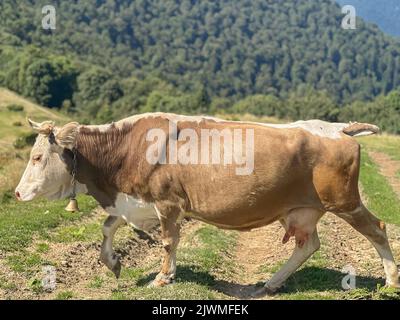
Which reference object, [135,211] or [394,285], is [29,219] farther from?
[394,285]

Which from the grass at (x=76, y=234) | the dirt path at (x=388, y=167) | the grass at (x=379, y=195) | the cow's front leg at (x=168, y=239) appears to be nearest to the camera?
the cow's front leg at (x=168, y=239)

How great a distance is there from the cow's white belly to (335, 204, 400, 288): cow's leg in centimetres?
325

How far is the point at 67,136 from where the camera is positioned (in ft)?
33.4

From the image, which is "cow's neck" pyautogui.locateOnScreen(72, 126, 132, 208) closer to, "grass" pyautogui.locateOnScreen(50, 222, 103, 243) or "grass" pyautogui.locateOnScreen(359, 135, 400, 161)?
"grass" pyautogui.locateOnScreen(50, 222, 103, 243)

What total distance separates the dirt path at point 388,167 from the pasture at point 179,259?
29.0ft

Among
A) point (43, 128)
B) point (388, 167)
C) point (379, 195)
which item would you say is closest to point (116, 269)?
point (43, 128)

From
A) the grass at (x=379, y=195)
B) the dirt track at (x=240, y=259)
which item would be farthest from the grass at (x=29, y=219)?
the grass at (x=379, y=195)

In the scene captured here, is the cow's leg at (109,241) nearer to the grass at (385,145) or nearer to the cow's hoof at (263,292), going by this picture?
the cow's hoof at (263,292)

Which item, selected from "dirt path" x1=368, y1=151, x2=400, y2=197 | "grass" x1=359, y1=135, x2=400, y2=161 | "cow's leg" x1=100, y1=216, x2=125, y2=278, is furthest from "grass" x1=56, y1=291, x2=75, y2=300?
"grass" x1=359, y1=135, x2=400, y2=161

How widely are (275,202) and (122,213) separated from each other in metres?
2.78

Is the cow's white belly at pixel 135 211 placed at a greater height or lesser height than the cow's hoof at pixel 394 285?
greater

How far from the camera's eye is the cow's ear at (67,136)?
33.3ft

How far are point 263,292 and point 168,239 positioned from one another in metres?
1.93

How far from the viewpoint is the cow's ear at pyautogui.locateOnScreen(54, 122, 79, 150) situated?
10148 millimetres
